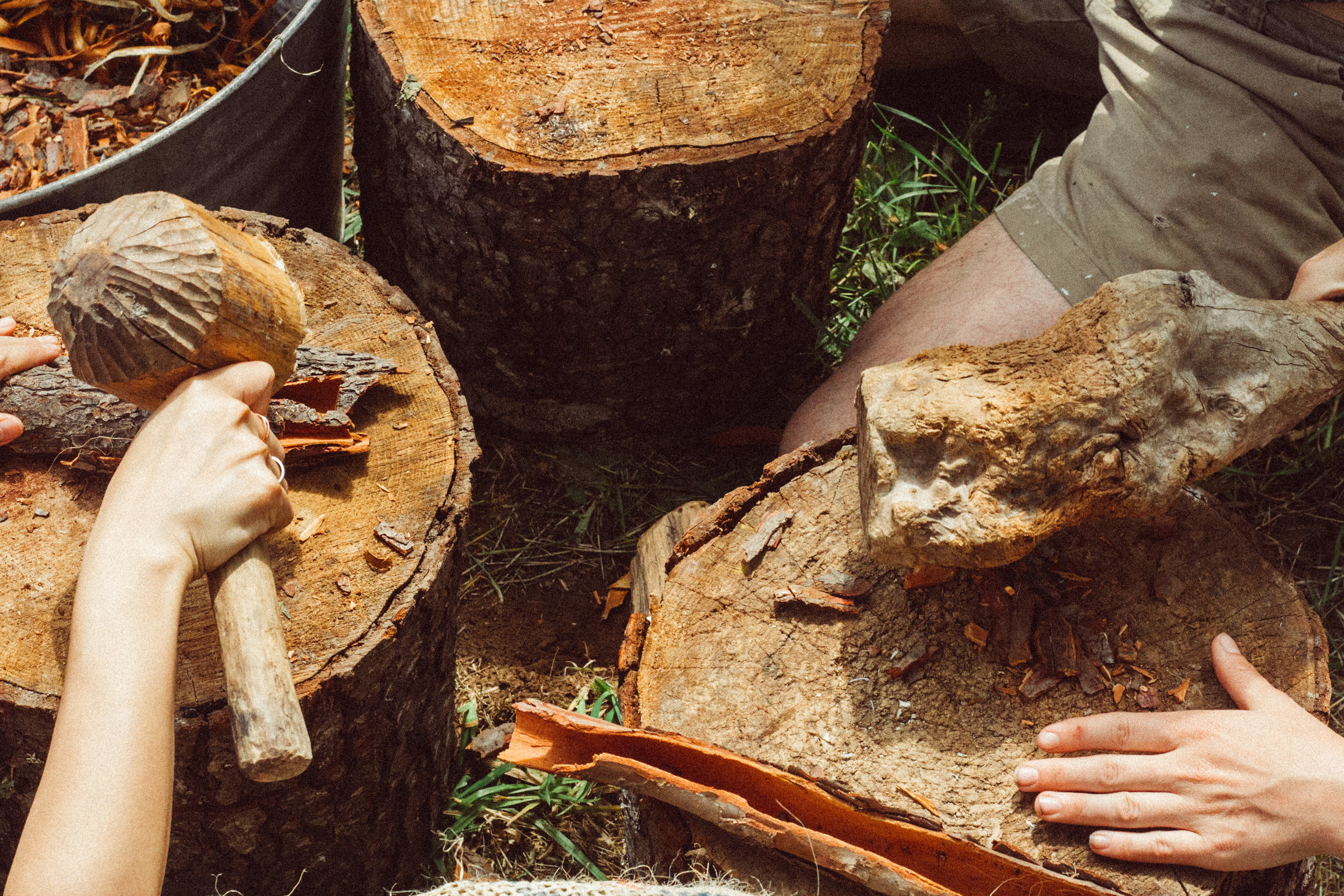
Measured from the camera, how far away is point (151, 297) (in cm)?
148

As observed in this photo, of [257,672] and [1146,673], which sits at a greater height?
[257,672]

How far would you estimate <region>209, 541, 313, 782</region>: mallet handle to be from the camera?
1.39m

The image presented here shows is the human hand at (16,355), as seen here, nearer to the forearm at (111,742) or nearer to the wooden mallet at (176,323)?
the wooden mallet at (176,323)

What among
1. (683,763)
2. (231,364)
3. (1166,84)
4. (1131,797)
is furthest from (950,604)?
(1166,84)

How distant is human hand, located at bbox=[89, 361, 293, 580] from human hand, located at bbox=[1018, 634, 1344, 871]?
126 cm

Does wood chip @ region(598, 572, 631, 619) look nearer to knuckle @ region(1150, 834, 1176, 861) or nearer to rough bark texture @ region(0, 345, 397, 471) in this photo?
rough bark texture @ region(0, 345, 397, 471)

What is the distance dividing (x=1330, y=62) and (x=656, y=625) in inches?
72.1

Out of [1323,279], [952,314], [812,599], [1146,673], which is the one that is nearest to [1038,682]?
[1146,673]

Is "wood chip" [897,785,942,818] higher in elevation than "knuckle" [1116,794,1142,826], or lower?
lower

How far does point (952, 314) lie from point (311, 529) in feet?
5.26

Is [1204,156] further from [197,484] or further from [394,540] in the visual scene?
[197,484]

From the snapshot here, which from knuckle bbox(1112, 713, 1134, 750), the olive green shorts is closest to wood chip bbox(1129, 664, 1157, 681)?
knuckle bbox(1112, 713, 1134, 750)

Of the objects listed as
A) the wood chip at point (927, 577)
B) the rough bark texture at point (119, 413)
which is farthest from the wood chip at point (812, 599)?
the rough bark texture at point (119, 413)

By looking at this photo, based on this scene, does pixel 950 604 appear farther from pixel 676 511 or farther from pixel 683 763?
pixel 676 511
